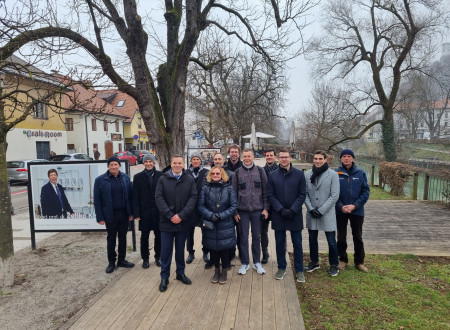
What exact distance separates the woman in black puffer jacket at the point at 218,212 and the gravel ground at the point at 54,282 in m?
1.70

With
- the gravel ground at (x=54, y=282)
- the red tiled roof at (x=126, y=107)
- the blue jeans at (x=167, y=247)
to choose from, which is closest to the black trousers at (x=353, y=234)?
the blue jeans at (x=167, y=247)

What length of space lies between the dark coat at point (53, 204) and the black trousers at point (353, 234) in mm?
5129

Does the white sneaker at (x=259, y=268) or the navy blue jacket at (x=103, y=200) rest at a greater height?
the navy blue jacket at (x=103, y=200)

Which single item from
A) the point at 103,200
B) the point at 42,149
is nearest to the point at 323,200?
the point at 103,200

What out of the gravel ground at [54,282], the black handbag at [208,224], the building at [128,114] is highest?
the building at [128,114]

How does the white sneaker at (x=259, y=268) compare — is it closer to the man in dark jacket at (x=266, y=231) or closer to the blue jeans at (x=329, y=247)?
the man in dark jacket at (x=266, y=231)

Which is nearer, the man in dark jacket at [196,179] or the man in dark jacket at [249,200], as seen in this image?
the man in dark jacket at [249,200]

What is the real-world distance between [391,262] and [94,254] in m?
5.49

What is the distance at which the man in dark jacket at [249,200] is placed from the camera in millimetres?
4734

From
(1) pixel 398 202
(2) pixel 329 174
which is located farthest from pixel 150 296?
(1) pixel 398 202

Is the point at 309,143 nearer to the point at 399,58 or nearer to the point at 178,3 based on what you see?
the point at 399,58

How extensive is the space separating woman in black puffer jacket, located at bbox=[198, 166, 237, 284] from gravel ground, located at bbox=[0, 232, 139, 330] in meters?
1.70

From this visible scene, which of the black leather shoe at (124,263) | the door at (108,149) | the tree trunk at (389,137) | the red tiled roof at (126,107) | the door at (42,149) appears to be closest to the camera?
the black leather shoe at (124,263)

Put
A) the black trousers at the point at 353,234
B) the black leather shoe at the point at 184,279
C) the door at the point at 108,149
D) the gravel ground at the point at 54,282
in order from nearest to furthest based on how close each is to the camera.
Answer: the gravel ground at the point at 54,282 → the black leather shoe at the point at 184,279 → the black trousers at the point at 353,234 → the door at the point at 108,149
